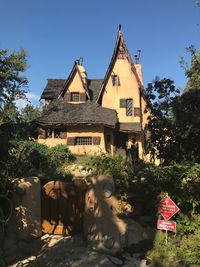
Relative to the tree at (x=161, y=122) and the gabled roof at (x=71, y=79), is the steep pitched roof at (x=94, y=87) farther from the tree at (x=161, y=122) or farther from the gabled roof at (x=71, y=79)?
the tree at (x=161, y=122)

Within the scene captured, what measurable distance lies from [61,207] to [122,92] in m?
21.9

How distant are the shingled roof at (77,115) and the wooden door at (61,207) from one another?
58.6ft

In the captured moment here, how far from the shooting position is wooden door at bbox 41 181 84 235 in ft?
32.9

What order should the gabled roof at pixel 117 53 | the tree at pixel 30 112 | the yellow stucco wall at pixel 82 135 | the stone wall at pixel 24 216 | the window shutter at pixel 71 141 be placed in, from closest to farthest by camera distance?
the stone wall at pixel 24 216 → the yellow stucco wall at pixel 82 135 → the window shutter at pixel 71 141 → the gabled roof at pixel 117 53 → the tree at pixel 30 112

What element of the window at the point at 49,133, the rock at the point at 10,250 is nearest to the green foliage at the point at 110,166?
the rock at the point at 10,250

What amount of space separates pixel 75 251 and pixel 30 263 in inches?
46.6

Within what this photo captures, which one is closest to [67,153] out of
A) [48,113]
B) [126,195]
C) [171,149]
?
[48,113]

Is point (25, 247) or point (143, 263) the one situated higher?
point (25, 247)

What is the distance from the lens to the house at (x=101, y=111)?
28.5 meters

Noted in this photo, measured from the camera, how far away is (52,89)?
3369 centimetres

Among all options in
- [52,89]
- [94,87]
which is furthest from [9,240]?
[52,89]

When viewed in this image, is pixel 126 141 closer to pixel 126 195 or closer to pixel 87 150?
pixel 87 150

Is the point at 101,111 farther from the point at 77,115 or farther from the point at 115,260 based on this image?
the point at 115,260

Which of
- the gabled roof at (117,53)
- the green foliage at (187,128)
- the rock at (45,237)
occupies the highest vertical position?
the gabled roof at (117,53)
